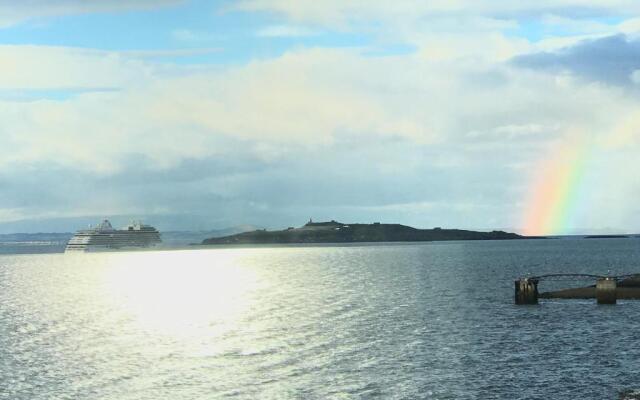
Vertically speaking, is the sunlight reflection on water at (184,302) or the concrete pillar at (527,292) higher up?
the concrete pillar at (527,292)

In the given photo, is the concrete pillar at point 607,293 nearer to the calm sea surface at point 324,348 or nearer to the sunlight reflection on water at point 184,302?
the calm sea surface at point 324,348

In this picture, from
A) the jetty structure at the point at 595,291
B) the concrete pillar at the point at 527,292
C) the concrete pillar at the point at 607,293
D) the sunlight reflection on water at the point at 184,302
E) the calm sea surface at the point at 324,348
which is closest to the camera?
the calm sea surface at the point at 324,348

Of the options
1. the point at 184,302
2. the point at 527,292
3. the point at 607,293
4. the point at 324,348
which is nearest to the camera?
the point at 324,348

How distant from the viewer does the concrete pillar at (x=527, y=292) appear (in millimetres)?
100188

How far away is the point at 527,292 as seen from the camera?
10056 centimetres

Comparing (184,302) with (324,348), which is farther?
(184,302)

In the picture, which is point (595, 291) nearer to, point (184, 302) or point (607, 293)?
point (607, 293)

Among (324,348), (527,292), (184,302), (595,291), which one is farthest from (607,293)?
(184,302)

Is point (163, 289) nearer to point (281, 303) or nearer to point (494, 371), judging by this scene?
point (281, 303)

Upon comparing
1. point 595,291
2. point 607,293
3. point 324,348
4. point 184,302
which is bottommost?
point 184,302

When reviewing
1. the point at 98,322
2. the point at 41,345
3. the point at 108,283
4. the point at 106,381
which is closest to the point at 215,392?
the point at 106,381

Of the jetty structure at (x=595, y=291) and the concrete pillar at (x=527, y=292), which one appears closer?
the jetty structure at (x=595, y=291)

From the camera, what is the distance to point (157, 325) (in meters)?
92.1

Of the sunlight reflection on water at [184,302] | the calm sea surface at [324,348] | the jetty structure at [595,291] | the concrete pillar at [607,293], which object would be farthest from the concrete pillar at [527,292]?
the sunlight reflection on water at [184,302]
